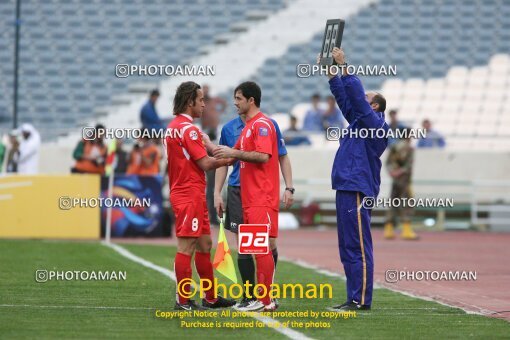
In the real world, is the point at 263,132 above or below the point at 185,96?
below

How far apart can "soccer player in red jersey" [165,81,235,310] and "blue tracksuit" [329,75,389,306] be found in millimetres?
1142

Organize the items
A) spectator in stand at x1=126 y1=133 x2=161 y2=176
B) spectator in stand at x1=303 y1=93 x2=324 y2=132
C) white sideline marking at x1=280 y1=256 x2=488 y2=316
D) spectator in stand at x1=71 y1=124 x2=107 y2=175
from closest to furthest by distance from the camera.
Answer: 1. white sideline marking at x1=280 y1=256 x2=488 y2=316
2. spectator in stand at x1=71 y1=124 x2=107 y2=175
3. spectator in stand at x1=126 y1=133 x2=161 y2=176
4. spectator in stand at x1=303 y1=93 x2=324 y2=132

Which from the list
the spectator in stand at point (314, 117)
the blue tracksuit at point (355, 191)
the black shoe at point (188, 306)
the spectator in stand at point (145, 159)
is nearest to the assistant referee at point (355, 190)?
the blue tracksuit at point (355, 191)

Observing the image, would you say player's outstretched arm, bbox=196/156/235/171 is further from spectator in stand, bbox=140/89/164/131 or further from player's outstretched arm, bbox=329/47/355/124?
spectator in stand, bbox=140/89/164/131

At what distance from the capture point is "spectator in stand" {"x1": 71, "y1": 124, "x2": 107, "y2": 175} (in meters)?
24.6

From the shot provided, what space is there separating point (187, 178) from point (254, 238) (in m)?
0.79

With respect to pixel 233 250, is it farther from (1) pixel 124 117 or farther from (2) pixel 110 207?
(1) pixel 124 117

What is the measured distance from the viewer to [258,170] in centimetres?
1111

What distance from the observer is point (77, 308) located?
434 inches

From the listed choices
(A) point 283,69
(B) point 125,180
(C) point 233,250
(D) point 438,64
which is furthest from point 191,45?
(C) point 233,250

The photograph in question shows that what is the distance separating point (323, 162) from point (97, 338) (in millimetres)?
20939

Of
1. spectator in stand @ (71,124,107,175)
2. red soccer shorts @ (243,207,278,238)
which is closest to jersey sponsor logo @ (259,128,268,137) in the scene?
red soccer shorts @ (243,207,278,238)

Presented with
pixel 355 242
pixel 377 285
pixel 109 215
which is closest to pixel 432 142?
pixel 109 215

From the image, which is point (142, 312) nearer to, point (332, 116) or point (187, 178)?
point (187, 178)
